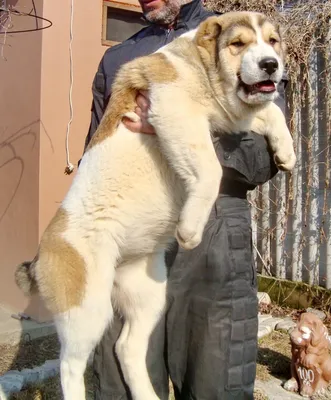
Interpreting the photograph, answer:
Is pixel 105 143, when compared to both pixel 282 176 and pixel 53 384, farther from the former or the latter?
pixel 282 176

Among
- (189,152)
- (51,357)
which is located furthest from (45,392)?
(189,152)

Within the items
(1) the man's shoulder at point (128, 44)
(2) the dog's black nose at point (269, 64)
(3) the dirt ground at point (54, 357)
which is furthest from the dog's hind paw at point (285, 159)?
(3) the dirt ground at point (54, 357)

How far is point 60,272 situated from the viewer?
89.4 inches

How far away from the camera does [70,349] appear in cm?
226

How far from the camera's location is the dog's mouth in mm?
2070

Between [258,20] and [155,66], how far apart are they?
0.46 meters

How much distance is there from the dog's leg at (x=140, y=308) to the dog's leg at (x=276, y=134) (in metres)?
0.70

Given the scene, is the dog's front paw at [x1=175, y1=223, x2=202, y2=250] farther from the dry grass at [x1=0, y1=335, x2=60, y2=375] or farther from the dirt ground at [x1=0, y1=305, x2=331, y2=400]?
the dry grass at [x1=0, y1=335, x2=60, y2=375]

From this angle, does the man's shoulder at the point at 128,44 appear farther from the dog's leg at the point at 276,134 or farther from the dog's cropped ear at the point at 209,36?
the dog's leg at the point at 276,134

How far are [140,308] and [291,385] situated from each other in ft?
6.67

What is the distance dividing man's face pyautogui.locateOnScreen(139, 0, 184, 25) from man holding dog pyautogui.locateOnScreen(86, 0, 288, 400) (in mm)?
540

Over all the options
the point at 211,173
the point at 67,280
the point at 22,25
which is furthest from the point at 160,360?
the point at 22,25

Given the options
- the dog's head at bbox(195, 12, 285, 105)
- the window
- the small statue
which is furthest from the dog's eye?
the window

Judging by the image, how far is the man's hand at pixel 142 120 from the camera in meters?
2.26
